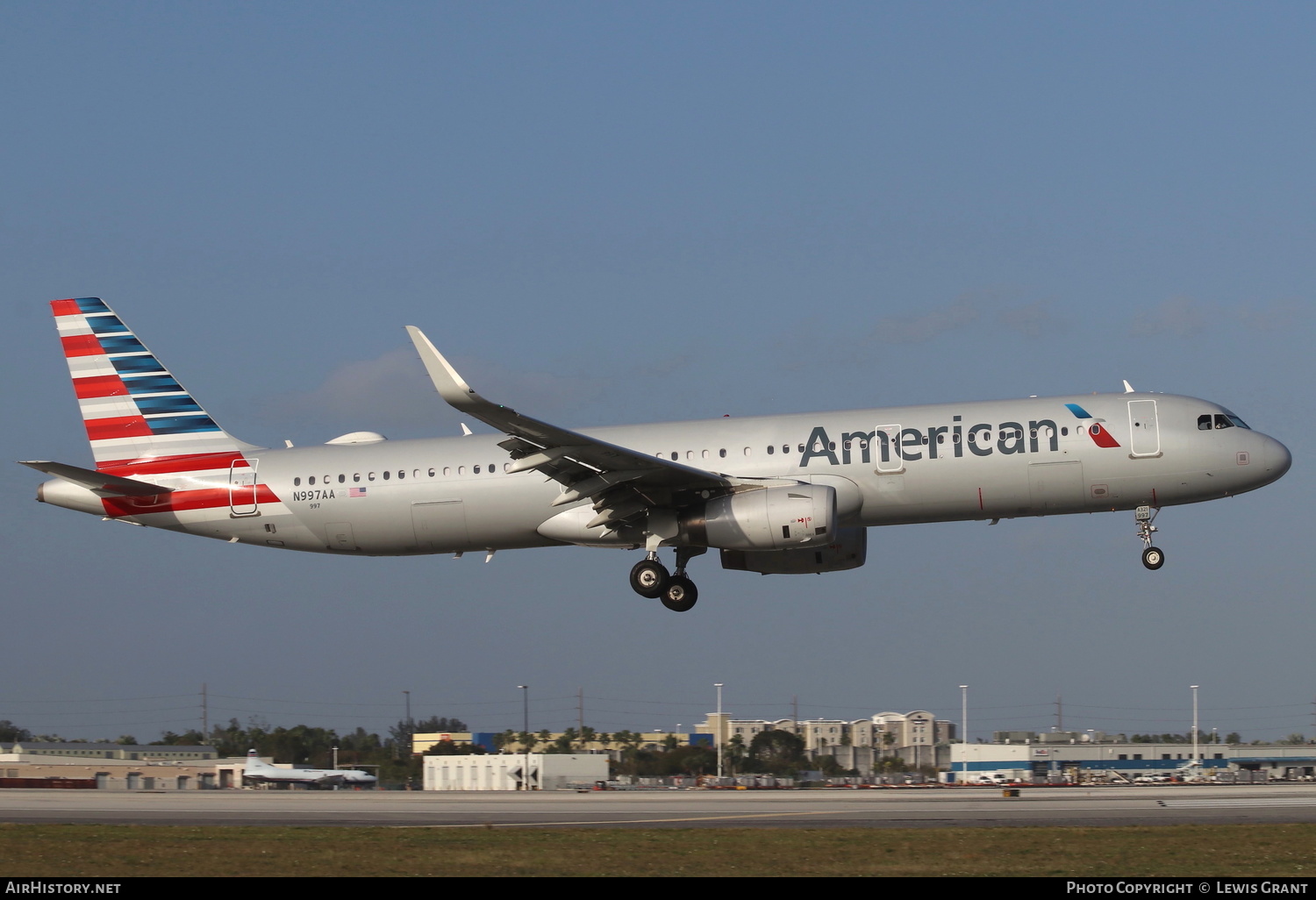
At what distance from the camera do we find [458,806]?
1228 inches

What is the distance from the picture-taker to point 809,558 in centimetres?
3653

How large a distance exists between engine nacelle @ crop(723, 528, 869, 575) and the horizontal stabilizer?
1515 centimetres

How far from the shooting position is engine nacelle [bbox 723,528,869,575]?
3619 cm

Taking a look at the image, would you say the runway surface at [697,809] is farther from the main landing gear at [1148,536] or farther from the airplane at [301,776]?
the airplane at [301,776]

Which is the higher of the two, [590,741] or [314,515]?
[314,515]

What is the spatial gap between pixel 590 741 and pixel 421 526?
60850 millimetres

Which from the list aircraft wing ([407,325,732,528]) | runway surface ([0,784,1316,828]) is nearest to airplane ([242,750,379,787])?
runway surface ([0,784,1316,828])

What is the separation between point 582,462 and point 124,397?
14627 millimetres

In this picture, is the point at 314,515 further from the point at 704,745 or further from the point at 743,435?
the point at 704,745

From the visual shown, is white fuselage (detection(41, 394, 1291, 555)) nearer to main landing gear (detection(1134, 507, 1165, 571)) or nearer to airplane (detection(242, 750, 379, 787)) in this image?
main landing gear (detection(1134, 507, 1165, 571))

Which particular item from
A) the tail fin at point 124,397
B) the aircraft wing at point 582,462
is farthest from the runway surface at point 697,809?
the tail fin at point 124,397

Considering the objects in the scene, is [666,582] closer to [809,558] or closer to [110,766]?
[809,558]

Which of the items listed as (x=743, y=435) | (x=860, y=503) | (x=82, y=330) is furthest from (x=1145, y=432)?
(x=82, y=330)

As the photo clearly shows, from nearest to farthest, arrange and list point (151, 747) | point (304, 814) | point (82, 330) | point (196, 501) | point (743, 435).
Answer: point (304, 814) < point (743, 435) < point (196, 501) < point (82, 330) < point (151, 747)
